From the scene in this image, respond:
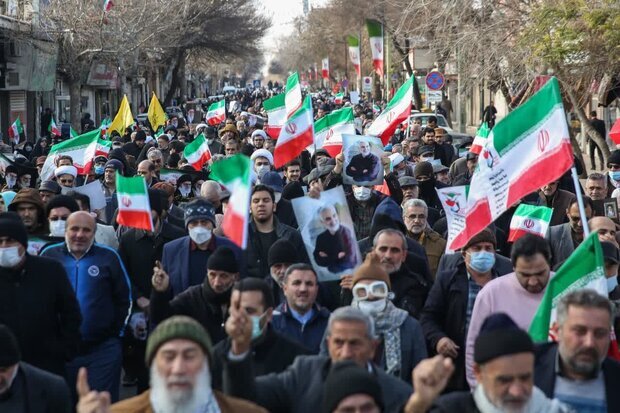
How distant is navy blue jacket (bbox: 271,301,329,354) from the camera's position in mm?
6879

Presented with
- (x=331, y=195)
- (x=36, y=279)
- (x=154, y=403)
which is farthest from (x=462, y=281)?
(x=154, y=403)

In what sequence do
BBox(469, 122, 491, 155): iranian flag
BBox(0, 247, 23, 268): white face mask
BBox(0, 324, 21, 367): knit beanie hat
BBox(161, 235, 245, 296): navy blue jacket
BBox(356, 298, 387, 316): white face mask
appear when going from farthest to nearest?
BBox(469, 122, 491, 155): iranian flag, BBox(161, 235, 245, 296): navy blue jacket, BBox(0, 247, 23, 268): white face mask, BBox(356, 298, 387, 316): white face mask, BBox(0, 324, 21, 367): knit beanie hat

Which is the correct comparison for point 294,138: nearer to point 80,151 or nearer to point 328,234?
point 80,151

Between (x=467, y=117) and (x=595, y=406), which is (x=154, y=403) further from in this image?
(x=467, y=117)

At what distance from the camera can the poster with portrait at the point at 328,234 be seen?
8.17m

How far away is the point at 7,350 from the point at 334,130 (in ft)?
38.2

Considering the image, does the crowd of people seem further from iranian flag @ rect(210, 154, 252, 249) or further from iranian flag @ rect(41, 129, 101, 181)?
iranian flag @ rect(41, 129, 101, 181)

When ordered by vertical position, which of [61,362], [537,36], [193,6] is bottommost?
[61,362]

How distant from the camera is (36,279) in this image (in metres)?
7.31

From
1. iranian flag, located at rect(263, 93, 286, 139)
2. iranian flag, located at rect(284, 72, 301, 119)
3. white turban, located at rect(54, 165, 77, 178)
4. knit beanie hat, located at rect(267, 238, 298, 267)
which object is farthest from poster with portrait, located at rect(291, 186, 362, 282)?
iranian flag, located at rect(263, 93, 286, 139)

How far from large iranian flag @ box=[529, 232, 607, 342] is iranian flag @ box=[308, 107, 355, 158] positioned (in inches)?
403

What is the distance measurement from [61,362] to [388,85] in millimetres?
51574

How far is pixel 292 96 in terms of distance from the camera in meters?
17.9

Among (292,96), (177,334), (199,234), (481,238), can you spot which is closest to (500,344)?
(177,334)
